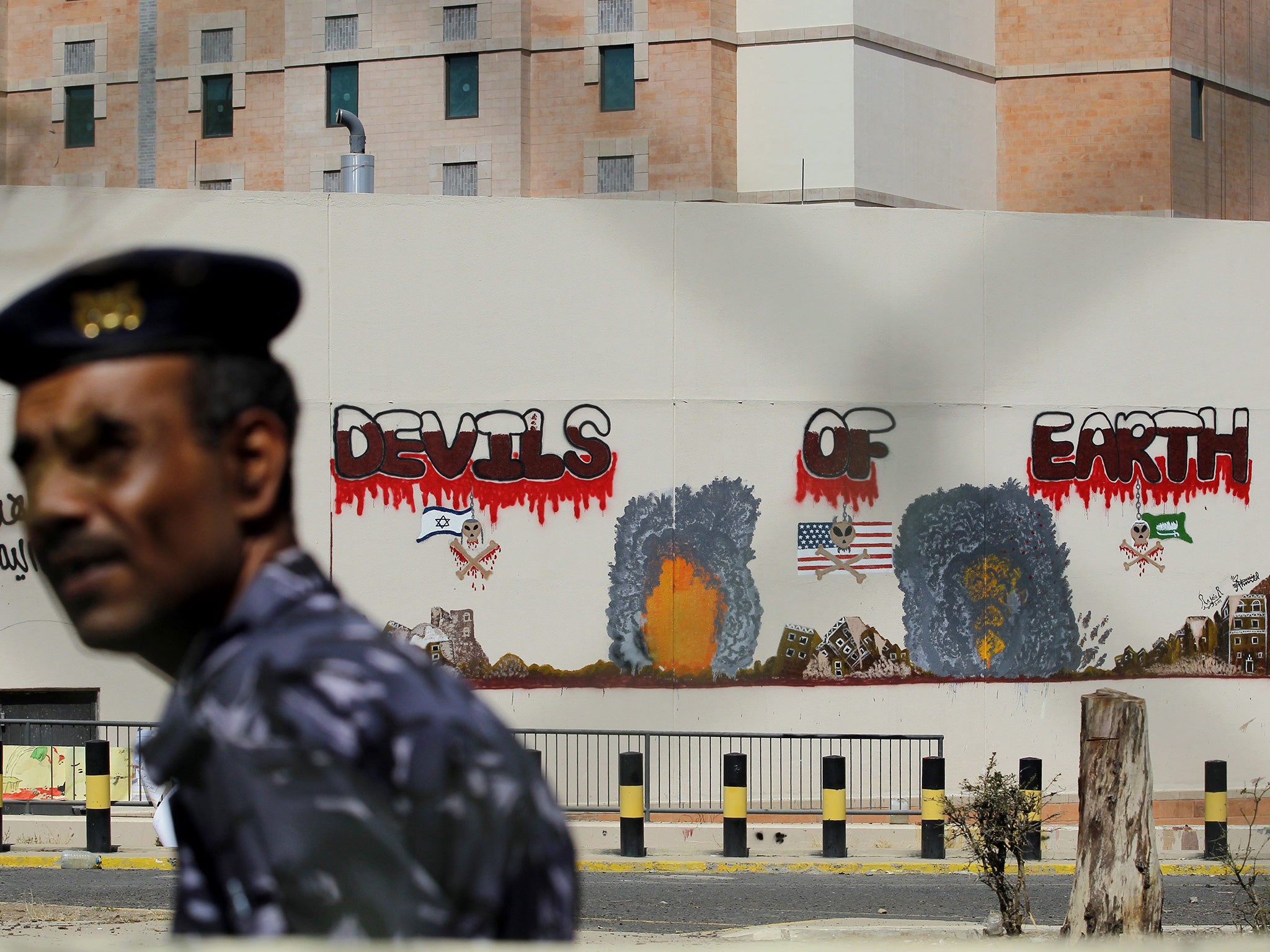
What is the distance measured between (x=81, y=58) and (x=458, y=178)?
15603 millimetres

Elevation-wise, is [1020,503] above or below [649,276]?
below

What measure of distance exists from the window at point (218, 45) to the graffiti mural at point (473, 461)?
3957 centimetres

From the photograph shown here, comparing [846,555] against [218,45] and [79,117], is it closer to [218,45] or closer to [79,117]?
[218,45]

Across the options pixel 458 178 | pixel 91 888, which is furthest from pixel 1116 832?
pixel 458 178

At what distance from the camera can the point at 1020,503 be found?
18922mm

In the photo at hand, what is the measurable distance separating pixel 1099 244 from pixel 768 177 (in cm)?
2892

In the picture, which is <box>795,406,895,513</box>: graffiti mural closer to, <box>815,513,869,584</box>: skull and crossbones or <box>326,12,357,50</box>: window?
<box>815,513,869,584</box>: skull and crossbones

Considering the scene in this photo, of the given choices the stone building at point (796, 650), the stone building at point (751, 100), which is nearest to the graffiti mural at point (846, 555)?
the stone building at point (796, 650)

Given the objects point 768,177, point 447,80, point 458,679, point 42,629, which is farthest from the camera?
point 447,80

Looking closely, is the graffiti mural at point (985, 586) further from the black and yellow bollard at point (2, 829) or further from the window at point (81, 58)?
the window at point (81, 58)

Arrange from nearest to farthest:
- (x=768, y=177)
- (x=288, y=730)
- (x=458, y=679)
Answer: (x=288, y=730) < (x=458, y=679) < (x=768, y=177)

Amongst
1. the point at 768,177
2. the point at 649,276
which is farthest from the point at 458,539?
the point at 768,177

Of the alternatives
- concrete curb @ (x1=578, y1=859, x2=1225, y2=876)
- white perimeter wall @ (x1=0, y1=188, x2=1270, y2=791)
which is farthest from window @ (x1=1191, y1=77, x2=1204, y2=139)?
concrete curb @ (x1=578, y1=859, x2=1225, y2=876)

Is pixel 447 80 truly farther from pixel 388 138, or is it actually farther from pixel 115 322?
pixel 115 322
